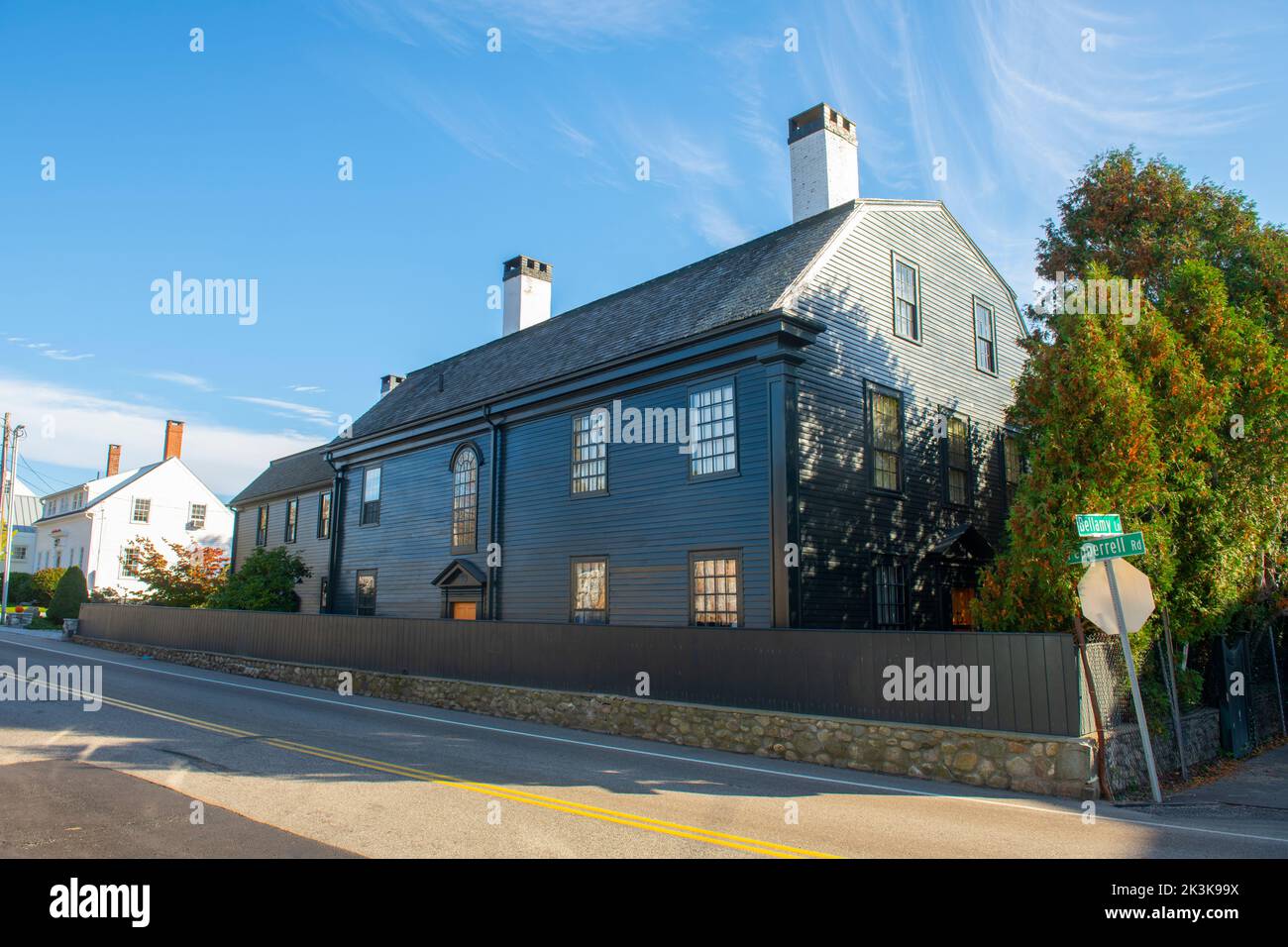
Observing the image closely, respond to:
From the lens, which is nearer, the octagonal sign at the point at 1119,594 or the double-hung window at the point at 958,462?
the octagonal sign at the point at 1119,594

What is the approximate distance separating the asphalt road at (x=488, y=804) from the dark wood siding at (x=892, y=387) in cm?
530

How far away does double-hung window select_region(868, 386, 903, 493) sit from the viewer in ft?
60.3

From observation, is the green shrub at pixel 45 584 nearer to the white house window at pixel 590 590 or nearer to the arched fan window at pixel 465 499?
the arched fan window at pixel 465 499

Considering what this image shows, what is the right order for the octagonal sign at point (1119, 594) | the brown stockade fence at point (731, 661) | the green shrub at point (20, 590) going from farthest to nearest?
the green shrub at point (20, 590)
the brown stockade fence at point (731, 661)
the octagonal sign at point (1119, 594)

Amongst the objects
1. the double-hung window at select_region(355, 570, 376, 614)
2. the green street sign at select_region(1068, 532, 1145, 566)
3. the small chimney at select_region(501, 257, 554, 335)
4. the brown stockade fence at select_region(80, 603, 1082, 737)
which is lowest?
the brown stockade fence at select_region(80, 603, 1082, 737)

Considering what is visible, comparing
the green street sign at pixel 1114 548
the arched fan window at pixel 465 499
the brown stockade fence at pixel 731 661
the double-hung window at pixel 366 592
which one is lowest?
the brown stockade fence at pixel 731 661

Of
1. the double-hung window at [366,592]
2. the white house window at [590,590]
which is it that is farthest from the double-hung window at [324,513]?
the white house window at [590,590]

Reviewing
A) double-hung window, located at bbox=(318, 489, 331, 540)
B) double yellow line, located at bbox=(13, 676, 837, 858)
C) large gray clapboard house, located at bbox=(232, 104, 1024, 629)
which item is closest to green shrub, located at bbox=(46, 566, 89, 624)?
double-hung window, located at bbox=(318, 489, 331, 540)

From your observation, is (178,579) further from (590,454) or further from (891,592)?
(891,592)

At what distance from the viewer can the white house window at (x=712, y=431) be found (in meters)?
16.9

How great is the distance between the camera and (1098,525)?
10195mm

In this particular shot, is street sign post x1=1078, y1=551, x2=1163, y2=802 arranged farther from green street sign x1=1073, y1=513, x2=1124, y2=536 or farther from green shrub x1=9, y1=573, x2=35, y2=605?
green shrub x1=9, y1=573, x2=35, y2=605

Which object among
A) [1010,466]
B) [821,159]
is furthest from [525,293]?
[1010,466]

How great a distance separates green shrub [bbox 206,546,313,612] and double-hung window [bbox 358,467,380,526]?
5.51 m
